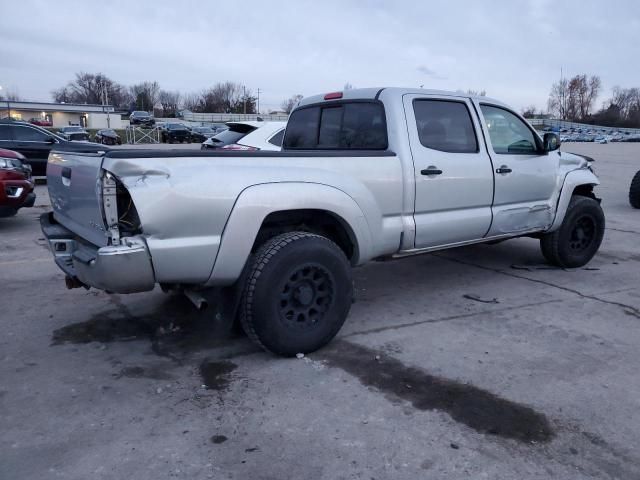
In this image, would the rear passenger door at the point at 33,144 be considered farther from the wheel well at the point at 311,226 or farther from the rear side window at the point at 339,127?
the wheel well at the point at 311,226

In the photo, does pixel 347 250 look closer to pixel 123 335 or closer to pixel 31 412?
pixel 123 335

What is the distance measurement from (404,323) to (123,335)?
2.27 meters

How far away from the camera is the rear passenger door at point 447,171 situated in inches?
179

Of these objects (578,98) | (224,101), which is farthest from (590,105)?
(224,101)

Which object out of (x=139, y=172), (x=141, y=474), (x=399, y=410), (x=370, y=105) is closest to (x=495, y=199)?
(x=370, y=105)

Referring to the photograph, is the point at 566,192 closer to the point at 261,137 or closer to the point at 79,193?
the point at 79,193

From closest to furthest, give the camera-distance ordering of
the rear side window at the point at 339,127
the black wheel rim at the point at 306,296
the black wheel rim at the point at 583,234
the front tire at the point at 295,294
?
1. the front tire at the point at 295,294
2. the black wheel rim at the point at 306,296
3. the rear side window at the point at 339,127
4. the black wheel rim at the point at 583,234

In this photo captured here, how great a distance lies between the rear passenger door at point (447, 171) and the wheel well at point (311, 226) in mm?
652

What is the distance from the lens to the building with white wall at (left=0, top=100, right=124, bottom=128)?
78.6 meters

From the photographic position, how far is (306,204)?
3.73 meters

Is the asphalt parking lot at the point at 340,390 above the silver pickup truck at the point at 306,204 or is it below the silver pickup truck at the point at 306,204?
below

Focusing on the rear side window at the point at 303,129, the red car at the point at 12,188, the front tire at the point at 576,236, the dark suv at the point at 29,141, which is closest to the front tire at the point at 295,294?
the rear side window at the point at 303,129

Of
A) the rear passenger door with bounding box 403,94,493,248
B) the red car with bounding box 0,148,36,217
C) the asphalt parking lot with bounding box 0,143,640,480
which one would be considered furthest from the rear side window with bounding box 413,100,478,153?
the red car with bounding box 0,148,36,217

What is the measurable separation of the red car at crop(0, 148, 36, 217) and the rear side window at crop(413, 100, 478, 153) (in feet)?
20.2
